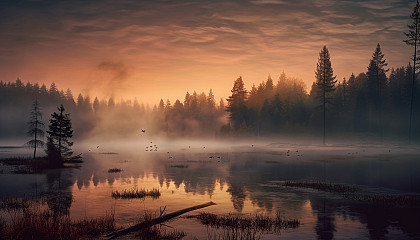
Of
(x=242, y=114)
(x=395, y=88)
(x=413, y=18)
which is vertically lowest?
(x=242, y=114)

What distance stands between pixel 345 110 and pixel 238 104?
34.9 m

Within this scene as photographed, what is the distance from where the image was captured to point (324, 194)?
90.0ft

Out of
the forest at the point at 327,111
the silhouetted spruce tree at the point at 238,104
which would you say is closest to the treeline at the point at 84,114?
the forest at the point at 327,111

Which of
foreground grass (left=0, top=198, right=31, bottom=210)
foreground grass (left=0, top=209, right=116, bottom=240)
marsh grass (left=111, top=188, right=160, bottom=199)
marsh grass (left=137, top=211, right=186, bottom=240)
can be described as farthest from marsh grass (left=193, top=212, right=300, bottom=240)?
foreground grass (left=0, top=198, right=31, bottom=210)

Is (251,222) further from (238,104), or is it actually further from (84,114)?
(84,114)

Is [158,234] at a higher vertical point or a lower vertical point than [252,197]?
higher

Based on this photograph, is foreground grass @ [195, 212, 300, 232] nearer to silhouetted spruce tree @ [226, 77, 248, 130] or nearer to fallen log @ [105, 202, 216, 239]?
fallen log @ [105, 202, 216, 239]

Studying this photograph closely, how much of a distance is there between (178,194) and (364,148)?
7117 cm

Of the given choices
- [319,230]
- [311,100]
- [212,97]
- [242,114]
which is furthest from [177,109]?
[319,230]

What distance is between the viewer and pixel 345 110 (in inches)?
4601

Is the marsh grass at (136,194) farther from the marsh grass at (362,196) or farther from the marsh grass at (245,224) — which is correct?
the marsh grass at (362,196)

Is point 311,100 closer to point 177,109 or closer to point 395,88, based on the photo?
point 395,88

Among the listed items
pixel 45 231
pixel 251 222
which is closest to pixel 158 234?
pixel 45 231

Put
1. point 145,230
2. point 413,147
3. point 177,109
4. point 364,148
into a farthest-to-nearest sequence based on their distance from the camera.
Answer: point 177,109 < point 364,148 < point 413,147 < point 145,230
